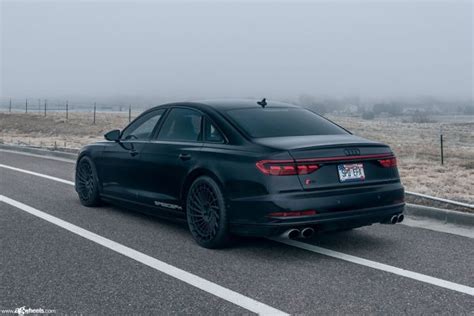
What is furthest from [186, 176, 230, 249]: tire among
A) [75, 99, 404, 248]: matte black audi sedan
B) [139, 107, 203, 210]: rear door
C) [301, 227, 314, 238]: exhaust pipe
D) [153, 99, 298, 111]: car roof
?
[153, 99, 298, 111]: car roof

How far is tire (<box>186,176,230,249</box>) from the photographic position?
19.8ft

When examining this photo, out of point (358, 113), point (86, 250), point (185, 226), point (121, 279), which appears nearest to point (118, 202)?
point (185, 226)

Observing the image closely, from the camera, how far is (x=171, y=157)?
6.82 m

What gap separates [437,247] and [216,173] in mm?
2342

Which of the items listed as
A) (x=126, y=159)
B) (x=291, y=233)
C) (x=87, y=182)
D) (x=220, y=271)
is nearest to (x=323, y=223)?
(x=291, y=233)

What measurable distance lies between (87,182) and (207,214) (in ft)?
10.1

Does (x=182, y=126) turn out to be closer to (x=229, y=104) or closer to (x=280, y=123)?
(x=229, y=104)

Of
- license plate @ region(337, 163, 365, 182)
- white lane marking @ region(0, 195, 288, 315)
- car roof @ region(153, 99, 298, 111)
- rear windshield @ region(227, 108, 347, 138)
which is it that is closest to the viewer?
white lane marking @ region(0, 195, 288, 315)

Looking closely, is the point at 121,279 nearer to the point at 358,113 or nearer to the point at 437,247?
the point at 437,247

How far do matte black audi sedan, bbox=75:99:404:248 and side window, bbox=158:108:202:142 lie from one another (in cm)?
Answer: 1

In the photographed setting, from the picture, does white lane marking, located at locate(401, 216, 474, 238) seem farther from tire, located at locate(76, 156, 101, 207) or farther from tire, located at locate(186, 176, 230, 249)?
tire, located at locate(76, 156, 101, 207)

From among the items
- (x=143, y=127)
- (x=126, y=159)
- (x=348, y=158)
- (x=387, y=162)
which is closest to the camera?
(x=348, y=158)

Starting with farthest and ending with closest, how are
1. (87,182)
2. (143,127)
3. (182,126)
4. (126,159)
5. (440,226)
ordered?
(87,182) → (143,127) → (126,159) → (440,226) → (182,126)

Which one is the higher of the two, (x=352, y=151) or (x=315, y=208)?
(x=352, y=151)
